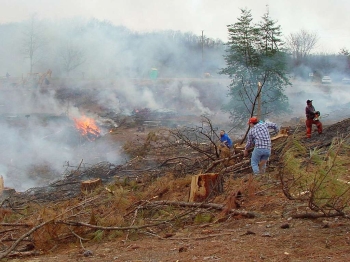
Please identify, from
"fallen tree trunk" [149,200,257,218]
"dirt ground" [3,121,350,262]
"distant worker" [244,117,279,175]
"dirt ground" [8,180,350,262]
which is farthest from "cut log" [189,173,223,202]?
"distant worker" [244,117,279,175]

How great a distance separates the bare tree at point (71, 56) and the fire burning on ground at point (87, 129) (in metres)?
17.4

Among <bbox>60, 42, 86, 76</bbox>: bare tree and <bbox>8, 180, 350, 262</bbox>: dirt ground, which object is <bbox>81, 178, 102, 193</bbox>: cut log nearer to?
<bbox>8, 180, 350, 262</bbox>: dirt ground

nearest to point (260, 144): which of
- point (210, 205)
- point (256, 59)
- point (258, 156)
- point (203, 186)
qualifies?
point (258, 156)

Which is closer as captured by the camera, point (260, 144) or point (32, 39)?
point (260, 144)

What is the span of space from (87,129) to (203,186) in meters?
15.0

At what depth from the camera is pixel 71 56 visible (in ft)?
129

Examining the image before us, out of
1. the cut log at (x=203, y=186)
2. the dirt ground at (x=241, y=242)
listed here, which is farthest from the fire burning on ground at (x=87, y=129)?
the dirt ground at (x=241, y=242)

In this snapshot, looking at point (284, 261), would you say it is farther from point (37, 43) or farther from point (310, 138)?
point (37, 43)

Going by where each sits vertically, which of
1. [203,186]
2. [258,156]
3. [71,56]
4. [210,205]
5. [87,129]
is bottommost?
[87,129]

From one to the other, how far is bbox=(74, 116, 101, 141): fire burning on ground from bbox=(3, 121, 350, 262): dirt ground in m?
15.2

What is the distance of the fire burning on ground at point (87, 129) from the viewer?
2048 cm

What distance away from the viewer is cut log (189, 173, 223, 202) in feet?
22.0

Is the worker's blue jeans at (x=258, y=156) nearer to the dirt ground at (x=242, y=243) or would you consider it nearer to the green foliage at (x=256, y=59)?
the dirt ground at (x=242, y=243)

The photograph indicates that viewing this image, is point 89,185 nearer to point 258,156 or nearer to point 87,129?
point 258,156
